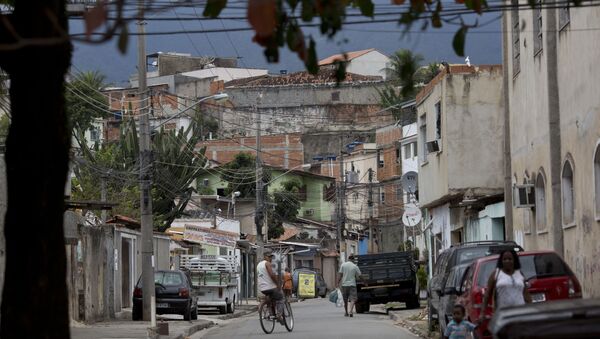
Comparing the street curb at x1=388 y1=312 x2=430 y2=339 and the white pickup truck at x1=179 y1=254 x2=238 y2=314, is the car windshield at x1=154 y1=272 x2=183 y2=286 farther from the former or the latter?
the street curb at x1=388 y1=312 x2=430 y2=339

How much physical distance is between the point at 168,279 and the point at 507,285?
22168 mm

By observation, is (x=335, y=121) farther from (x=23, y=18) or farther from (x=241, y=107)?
(x=23, y=18)

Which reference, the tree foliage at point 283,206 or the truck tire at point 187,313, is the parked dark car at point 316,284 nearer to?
the tree foliage at point 283,206

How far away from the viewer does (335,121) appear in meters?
101

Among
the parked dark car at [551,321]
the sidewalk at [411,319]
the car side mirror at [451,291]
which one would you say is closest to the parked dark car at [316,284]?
the sidewalk at [411,319]

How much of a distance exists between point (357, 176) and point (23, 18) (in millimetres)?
87298

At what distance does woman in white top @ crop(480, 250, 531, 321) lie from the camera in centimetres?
1602

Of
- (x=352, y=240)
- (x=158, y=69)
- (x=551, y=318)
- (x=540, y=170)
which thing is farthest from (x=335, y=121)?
(x=551, y=318)

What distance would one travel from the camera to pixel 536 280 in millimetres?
18078

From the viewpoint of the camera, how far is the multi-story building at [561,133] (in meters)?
23.5

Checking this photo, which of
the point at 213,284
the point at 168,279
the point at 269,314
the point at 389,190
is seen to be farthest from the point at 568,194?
the point at 389,190

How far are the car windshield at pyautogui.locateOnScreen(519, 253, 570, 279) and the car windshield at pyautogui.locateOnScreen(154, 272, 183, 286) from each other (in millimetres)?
19371

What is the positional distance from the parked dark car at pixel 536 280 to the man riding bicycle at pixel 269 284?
797 centimetres

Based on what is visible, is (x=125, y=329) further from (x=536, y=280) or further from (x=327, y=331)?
(x=536, y=280)
